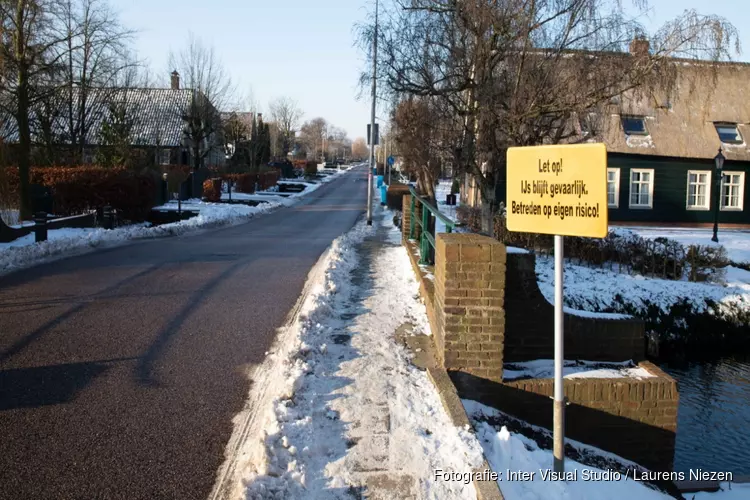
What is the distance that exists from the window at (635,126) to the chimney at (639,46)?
18.6m

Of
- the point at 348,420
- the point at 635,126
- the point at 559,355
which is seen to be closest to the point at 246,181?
the point at 635,126

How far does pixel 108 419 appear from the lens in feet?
15.7

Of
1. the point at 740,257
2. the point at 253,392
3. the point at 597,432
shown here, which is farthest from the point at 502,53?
the point at 740,257

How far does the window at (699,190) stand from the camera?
2981 cm

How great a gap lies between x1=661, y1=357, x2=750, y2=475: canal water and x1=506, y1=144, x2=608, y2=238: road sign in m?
4.93

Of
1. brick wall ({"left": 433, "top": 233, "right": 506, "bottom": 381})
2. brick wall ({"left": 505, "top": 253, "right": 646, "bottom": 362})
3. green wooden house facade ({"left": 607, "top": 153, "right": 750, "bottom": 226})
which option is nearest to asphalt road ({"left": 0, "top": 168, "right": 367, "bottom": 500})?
brick wall ({"left": 433, "top": 233, "right": 506, "bottom": 381})

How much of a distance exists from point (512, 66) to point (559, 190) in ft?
30.4

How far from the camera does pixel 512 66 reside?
41.5ft

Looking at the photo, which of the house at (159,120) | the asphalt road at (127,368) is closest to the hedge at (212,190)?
the house at (159,120)

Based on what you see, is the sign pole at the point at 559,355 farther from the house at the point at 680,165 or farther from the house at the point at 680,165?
the house at the point at 680,165

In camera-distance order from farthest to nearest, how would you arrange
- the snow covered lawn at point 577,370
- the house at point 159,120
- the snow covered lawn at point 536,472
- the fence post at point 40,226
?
the house at point 159,120, the fence post at point 40,226, the snow covered lawn at point 577,370, the snow covered lawn at point 536,472

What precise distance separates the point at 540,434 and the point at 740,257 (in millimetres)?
15964

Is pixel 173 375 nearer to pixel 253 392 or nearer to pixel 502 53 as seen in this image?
pixel 253 392

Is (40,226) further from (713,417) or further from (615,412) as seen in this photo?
(713,417)
